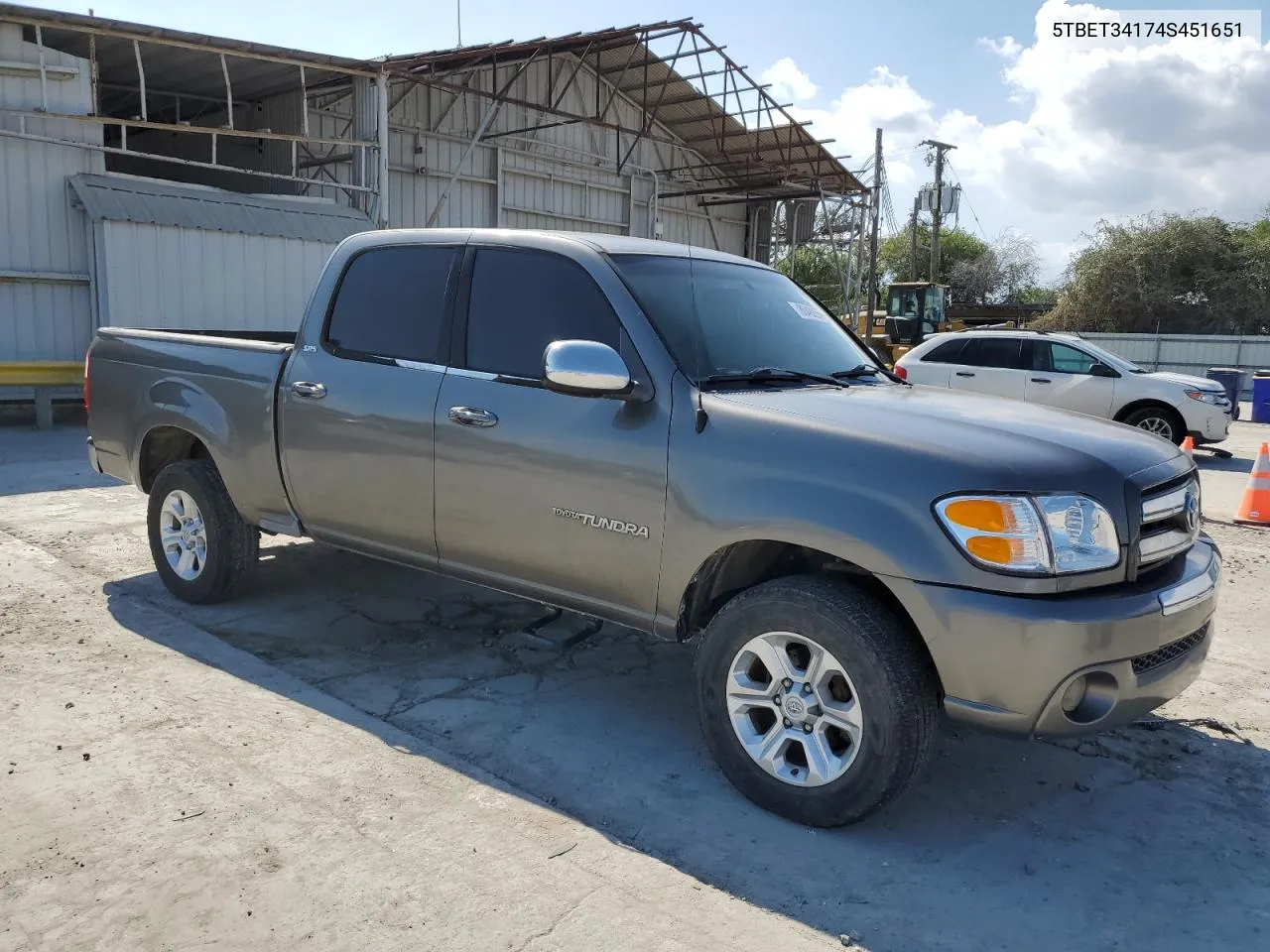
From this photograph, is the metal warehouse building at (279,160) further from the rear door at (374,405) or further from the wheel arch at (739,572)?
the wheel arch at (739,572)

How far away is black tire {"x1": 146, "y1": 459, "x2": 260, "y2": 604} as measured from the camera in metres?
5.16

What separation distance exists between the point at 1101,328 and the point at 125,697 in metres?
36.2

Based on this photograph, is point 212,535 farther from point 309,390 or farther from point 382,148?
point 382,148

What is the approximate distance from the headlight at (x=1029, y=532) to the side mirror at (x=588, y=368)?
1165 millimetres

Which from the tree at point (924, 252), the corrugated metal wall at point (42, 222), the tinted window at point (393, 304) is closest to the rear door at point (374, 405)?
the tinted window at point (393, 304)

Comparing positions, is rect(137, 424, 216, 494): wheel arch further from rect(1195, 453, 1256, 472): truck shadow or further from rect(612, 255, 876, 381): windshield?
rect(1195, 453, 1256, 472): truck shadow

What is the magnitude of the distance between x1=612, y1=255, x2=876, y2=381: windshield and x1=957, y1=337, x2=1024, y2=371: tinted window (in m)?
9.57

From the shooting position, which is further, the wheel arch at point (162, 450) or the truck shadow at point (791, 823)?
the wheel arch at point (162, 450)

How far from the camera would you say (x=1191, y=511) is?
139 inches

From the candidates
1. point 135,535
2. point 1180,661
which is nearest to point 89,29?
point 135,535

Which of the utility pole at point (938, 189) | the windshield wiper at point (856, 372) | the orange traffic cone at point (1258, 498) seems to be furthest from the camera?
the utility pole at point (938, 189)

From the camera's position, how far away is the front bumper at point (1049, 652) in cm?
286

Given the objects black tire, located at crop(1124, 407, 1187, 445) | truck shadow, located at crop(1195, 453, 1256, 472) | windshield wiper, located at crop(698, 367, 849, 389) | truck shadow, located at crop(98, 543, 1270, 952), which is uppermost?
windshield wiper, located at crop(698, 367, 849, 389)

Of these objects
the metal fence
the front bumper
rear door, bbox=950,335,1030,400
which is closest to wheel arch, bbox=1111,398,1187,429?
rear door, bbox=950,335,1030,400
